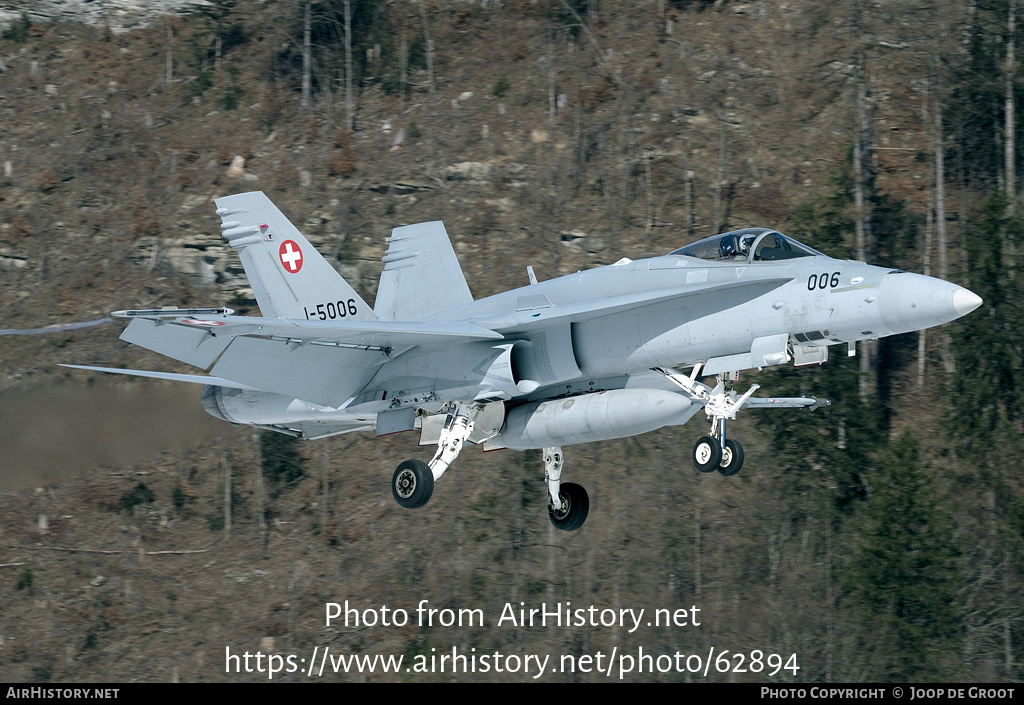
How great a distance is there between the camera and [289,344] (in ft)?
58.3

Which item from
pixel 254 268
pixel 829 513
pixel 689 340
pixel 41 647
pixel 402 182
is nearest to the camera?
pixel 689 340

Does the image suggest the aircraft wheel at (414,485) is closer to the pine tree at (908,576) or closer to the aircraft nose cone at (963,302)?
the aircraft nose cone at (963,302)

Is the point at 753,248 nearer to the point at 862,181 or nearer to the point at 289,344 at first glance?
the point at 289,344

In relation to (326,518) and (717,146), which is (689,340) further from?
(717,146)

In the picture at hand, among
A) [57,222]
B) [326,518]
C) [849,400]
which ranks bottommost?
[326,518]

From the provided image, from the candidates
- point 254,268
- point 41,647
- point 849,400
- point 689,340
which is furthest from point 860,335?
point 41,647

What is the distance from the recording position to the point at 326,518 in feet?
119

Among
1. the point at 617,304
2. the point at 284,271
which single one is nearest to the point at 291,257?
the point at 284,271

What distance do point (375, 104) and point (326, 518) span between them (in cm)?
1762

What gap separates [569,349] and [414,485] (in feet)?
9.47

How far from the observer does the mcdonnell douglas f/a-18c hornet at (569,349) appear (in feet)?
50.6

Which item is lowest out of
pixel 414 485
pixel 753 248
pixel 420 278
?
pixel 414 485

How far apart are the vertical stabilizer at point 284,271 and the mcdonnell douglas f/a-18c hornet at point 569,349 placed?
0.46m

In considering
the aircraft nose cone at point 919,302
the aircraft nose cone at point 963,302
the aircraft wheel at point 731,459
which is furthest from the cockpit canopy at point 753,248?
the aircraft wheel at point 731,459
